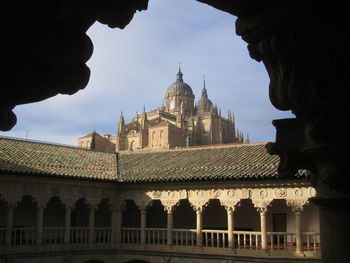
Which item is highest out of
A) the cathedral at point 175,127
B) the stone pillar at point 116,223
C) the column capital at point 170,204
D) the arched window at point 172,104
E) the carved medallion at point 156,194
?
the arched window at point 172,104

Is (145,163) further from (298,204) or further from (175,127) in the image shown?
(175,127)

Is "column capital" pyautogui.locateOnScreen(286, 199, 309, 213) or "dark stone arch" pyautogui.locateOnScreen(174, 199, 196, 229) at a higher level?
"column capital" pyautogui.locateOnScreen(286, 199, 309, 213)

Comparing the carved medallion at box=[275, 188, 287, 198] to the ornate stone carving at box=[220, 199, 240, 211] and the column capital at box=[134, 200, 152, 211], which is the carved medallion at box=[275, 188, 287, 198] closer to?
the ornate stone carving at box=[220, 199, 240, 211]

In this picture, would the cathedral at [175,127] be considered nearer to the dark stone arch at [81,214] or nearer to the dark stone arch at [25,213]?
the dark stone arch at [81,214]

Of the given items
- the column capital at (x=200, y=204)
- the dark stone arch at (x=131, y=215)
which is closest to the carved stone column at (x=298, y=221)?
the column capital at (x=200, y=204)

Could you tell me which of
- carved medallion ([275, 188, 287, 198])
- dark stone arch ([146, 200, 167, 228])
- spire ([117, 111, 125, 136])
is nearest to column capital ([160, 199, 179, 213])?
dark stone arch ([146, 200, 167, 228])

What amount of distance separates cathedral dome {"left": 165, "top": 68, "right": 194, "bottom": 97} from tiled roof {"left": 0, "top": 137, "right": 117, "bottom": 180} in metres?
93.0

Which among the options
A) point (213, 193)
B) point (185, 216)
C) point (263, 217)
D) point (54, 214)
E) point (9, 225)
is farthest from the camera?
point (185, 216)

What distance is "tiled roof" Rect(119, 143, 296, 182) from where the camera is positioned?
62.8 ft

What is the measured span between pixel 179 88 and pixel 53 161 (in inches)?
3859

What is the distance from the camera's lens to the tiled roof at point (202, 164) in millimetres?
19156

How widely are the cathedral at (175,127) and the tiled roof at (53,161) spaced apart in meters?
63.2

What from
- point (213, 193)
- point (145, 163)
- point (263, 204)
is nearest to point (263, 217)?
point (263, 204)

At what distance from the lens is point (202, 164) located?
2150 cm
